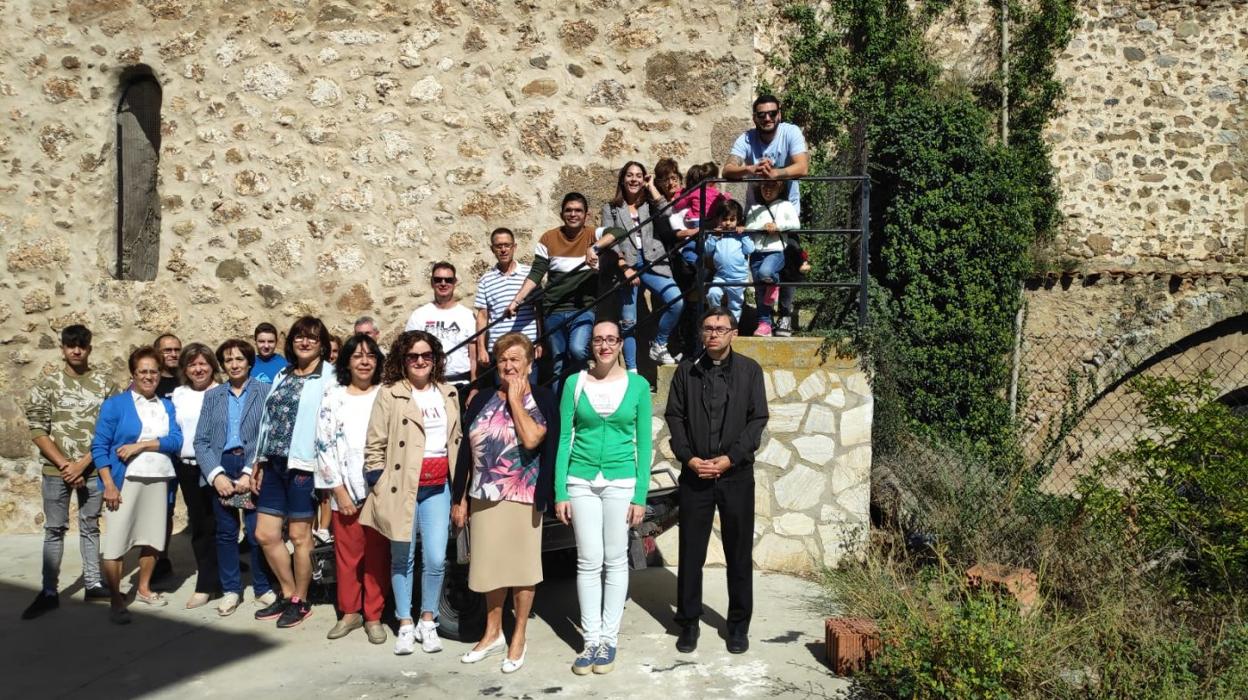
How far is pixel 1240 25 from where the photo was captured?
35.5 feet

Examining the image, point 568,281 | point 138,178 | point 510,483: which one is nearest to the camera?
point 510,483

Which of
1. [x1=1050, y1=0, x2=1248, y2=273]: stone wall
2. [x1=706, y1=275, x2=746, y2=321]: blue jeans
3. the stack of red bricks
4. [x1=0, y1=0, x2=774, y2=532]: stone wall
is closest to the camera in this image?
the stack of red bricks

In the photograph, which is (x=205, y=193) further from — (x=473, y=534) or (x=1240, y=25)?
(x=1240, y=25)

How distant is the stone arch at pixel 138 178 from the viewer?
7.44 m

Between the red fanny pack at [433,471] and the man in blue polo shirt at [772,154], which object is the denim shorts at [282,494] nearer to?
the red fanny pack at [433,471]

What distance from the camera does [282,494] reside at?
530 centimetres

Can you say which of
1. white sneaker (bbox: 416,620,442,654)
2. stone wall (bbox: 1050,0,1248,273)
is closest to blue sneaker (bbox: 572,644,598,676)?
white sneaker (bbox: 416,620,442,654)

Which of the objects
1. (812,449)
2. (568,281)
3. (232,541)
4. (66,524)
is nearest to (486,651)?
(232,541)

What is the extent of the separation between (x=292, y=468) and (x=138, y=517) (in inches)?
44.3

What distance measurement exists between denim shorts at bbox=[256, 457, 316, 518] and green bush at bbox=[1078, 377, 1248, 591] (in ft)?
13.6

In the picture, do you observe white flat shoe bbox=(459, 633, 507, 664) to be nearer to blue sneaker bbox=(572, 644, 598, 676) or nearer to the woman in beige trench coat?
the woman in beige trench coat

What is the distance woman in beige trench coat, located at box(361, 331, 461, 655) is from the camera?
4828 millimetres

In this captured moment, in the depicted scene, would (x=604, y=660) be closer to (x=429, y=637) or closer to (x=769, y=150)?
(x=429, y=637)

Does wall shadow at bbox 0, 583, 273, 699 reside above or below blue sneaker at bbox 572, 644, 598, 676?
below
